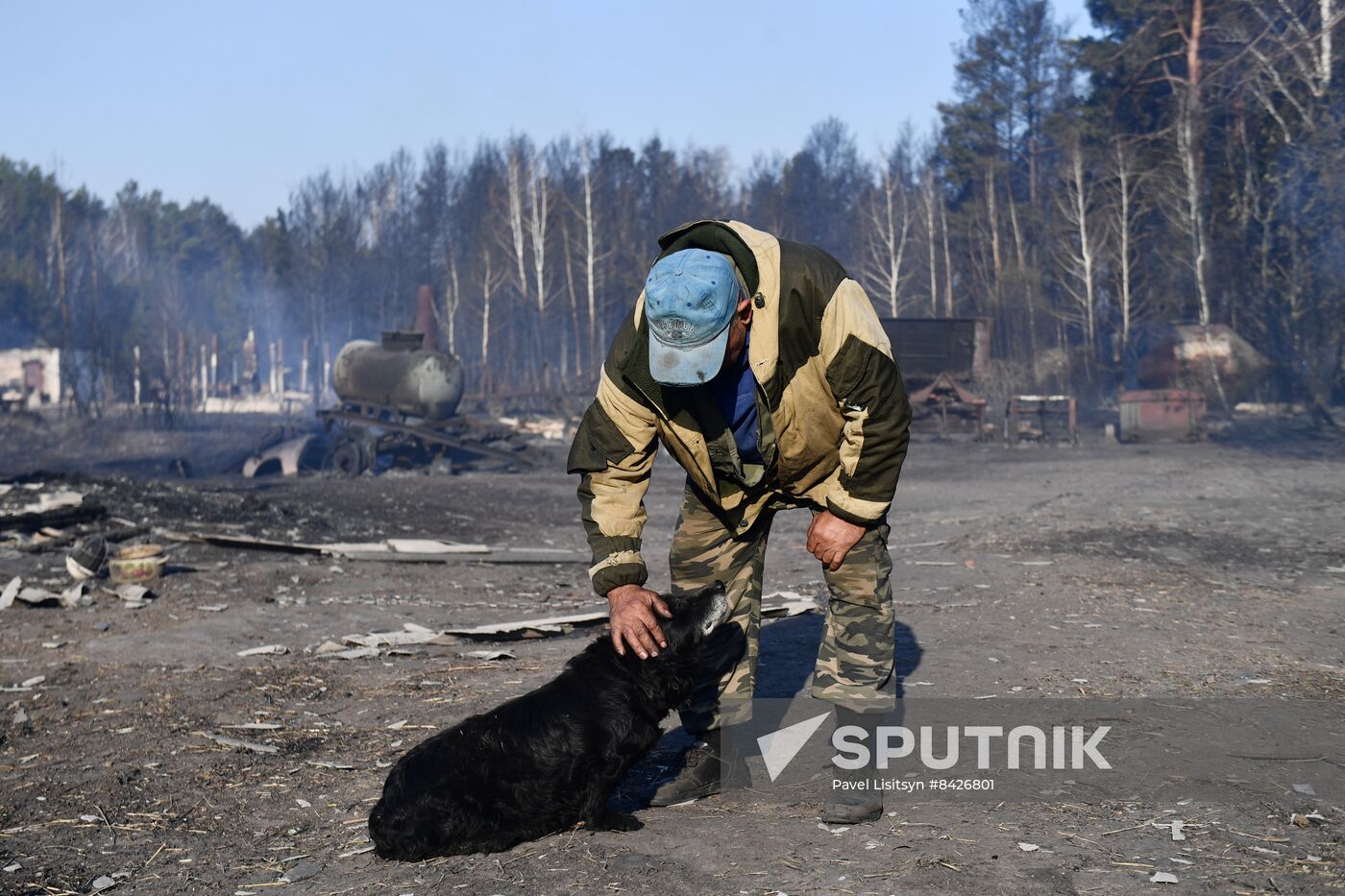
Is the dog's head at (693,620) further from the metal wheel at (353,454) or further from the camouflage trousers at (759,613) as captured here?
the metal wheel at (353,454)

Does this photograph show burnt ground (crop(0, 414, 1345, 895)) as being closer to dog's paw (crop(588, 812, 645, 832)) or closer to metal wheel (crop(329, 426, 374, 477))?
dog's paw (crop(588, 812, 645, 832))

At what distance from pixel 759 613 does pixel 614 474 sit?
75 centimetres

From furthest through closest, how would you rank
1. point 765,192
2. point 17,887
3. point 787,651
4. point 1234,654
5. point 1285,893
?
1. point 765,192
2. point 787,651
3. point 1234,654
4. point 17,887
5. point 1285,893

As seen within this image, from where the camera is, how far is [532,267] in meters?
51.6

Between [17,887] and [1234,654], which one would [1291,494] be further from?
[17,887]

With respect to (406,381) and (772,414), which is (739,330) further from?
(406,381)

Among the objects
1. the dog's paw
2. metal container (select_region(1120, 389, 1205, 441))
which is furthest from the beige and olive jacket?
metal container (select_region(1120, 389, 1205, 441))

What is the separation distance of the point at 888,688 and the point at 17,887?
2.81 metres

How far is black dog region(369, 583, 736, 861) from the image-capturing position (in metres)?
3.35

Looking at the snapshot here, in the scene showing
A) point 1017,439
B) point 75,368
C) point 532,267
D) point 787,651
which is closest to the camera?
point 787,651

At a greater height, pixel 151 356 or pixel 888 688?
pixel 151 356

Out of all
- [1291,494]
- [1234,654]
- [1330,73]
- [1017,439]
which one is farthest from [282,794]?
[1330,73]

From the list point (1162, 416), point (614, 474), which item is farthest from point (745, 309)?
point (1162, 416)

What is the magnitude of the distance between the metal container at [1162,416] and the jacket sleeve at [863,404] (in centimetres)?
2169
